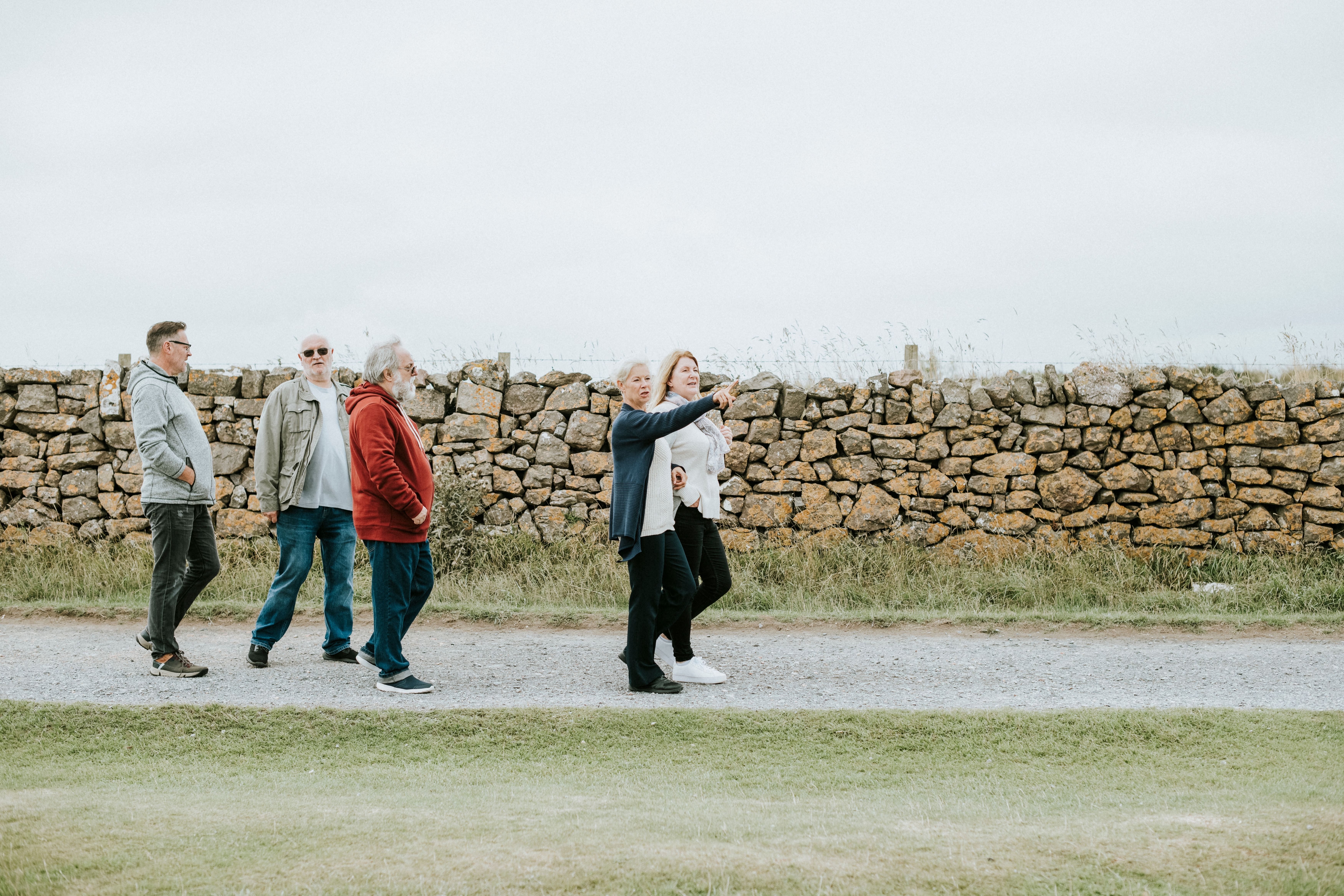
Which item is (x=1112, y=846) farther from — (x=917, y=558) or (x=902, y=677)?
(x=917, y=558)

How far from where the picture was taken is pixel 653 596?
560cm

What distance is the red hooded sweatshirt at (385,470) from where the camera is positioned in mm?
5406

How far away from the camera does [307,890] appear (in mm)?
2803

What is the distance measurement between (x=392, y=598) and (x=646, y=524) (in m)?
1.53

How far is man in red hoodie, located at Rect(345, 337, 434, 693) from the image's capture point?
543 centimetres

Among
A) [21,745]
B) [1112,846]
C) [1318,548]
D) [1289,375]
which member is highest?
[1289,375]

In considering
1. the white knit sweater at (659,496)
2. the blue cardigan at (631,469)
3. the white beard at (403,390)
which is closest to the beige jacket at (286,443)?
the white beard at (403,390)

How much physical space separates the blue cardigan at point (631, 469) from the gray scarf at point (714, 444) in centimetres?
47

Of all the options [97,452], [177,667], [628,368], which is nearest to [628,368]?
[628,368]

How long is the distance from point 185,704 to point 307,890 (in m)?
2.96

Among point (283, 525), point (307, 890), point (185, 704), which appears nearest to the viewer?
point (307, 890)

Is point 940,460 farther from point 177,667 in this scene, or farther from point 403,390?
point 177,667

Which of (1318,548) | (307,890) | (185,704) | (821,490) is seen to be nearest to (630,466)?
(185,704)

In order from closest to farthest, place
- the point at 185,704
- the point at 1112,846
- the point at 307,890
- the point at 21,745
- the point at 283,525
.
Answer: the point at 307,890 → the point at 1112,846 → the point at 21,745 → the point at 185,704 → the point at 283,525
